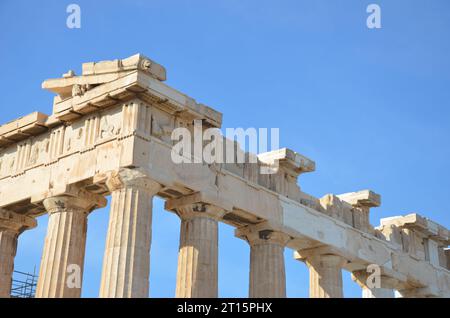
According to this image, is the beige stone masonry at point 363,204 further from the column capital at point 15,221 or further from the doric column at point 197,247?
the column capital at point 15,221

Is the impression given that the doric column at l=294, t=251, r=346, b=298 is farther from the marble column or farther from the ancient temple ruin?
the marble column

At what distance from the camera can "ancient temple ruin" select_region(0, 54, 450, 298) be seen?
27.0 metres

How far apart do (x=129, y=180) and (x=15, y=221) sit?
763 cm

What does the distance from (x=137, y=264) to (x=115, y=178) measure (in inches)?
122

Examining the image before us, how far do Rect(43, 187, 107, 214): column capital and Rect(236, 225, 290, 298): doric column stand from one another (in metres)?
6.84

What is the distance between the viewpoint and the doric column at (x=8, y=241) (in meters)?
31.8

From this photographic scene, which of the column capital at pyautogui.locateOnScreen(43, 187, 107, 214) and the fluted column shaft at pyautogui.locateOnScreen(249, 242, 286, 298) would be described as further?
the fluted column shaft at pyautogui.locateOnScreen(249, 242, 286, 298)

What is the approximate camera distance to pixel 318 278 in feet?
115

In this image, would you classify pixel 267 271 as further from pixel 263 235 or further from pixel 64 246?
pixel 64 246

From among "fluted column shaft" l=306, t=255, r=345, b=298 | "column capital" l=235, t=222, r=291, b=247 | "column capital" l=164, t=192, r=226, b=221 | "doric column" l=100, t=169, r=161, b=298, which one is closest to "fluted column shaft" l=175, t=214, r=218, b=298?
"column capital" l=164, t=192, r=226, b=221

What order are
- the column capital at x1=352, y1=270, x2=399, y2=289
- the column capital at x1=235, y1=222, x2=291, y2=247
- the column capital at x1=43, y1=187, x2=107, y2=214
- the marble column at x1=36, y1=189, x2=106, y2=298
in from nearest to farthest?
the marble column at x1=36, y1=189, x2=106, y2=298, the column capital at x1=43, y1=187, x2=107, y2=214, the column capital at x1=235, y1=222, x2=291, y2=247, the column capital at x1=352, y1=270, x2=399, y2=289

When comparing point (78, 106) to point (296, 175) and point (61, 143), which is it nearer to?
point (61, 143)

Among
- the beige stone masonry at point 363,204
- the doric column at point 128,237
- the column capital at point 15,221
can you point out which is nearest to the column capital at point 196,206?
the doric column at point 128,237
